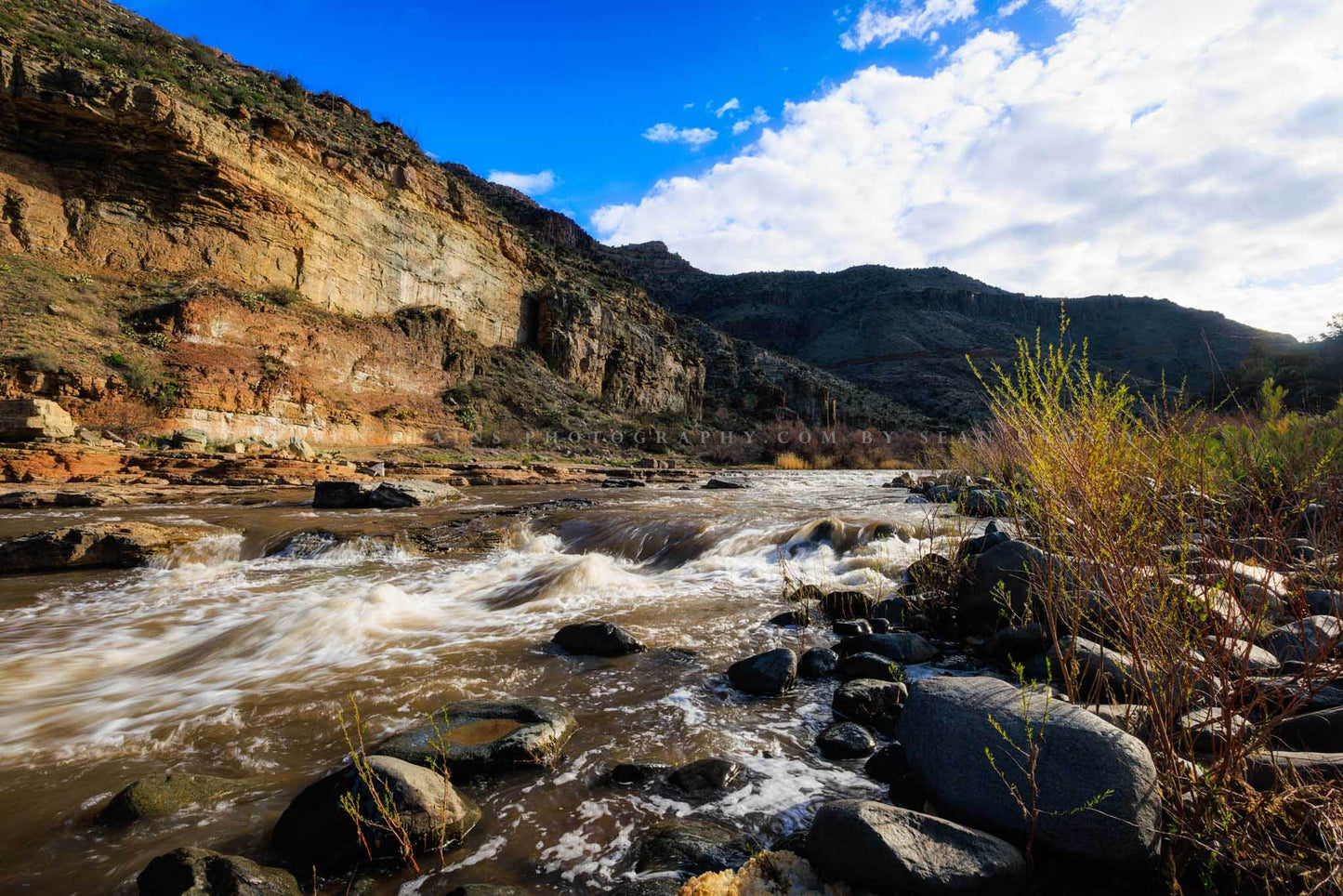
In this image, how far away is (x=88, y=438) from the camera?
14352mm

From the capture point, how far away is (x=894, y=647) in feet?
14.3

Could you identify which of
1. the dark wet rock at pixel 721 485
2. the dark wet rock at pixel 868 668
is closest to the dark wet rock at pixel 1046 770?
the dark wet rock at pixel 868 668

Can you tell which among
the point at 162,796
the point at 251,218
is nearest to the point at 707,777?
the point at 162,796

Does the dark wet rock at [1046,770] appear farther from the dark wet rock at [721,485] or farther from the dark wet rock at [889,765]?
the dark wet rock at [721,485]

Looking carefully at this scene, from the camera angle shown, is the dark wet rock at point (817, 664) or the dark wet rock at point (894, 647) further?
the dark wet rock at point (894, 647)

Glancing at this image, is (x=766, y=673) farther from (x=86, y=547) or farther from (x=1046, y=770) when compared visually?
(x=86, y=547)

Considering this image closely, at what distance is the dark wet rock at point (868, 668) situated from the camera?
12.8 feet

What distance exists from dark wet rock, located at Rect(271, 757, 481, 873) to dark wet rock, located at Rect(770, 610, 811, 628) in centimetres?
340

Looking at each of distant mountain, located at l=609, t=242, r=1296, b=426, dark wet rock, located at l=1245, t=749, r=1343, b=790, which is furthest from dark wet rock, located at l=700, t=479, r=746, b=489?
distant mountain, located at l=609, t=242, r=1296, b=426

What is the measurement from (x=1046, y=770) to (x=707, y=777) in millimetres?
1434

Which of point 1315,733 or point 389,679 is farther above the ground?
point 1315,733

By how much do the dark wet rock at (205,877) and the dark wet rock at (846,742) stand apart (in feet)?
7.88

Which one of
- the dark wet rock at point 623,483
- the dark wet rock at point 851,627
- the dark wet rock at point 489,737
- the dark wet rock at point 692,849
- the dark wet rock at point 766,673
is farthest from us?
the dark wet rock at point 623,483

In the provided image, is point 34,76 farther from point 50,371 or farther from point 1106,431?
point 1106,431
